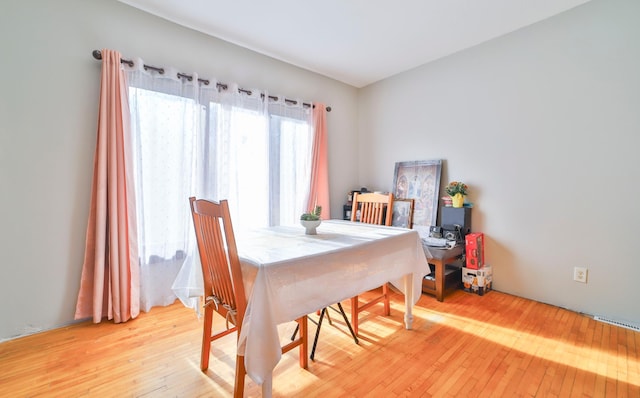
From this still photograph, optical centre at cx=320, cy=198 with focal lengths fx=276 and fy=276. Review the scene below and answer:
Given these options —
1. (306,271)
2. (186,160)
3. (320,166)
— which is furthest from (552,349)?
(186,160)

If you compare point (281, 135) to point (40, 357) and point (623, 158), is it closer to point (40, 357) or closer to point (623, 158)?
point (40, 357)

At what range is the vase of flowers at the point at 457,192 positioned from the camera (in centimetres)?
290

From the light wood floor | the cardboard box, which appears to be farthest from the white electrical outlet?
the cardboard box

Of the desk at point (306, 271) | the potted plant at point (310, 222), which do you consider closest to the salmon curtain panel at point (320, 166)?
the desk at point (306, 271)

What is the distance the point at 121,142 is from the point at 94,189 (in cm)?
41

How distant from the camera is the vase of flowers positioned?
9.52 feet

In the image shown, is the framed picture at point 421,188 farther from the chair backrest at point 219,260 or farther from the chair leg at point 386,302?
the chair backrest at point 219,260

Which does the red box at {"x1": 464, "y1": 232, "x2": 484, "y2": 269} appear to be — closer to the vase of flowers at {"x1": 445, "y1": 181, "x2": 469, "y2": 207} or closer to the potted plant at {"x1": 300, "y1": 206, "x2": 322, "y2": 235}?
the vase of flowers at {"x1": 445, "y1": 181, "x2": 469, "y2": 207}

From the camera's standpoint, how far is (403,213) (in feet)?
11.0

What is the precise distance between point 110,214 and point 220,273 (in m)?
1.34

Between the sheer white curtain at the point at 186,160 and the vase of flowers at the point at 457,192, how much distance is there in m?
1.91

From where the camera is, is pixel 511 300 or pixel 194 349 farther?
pixel 511 300

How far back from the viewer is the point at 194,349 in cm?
183

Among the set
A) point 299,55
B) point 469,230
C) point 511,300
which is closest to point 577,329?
point 511,300
